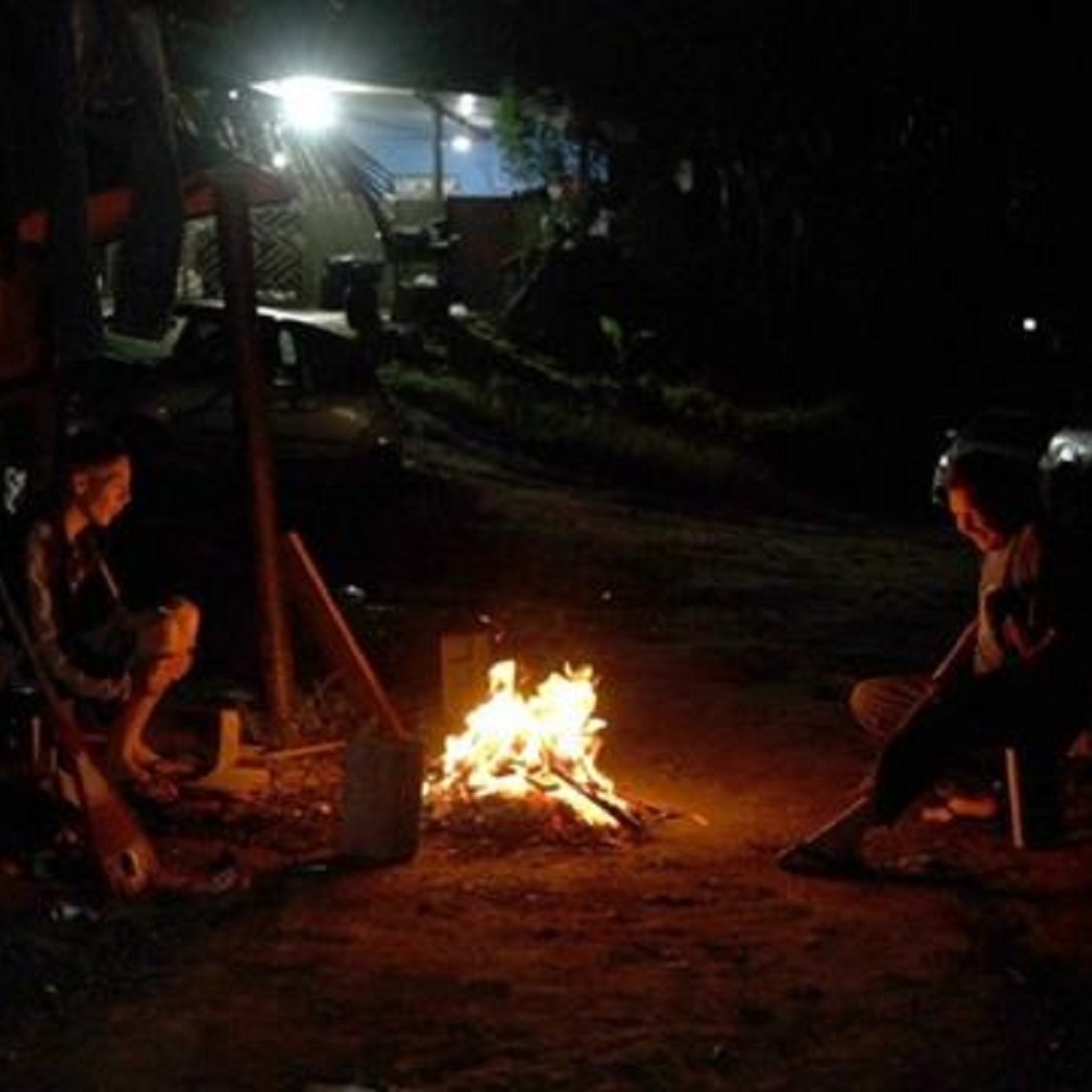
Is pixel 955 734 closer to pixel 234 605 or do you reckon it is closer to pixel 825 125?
pixel 234 605

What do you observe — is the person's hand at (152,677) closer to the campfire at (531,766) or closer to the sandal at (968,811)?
the campfire at (531,766)

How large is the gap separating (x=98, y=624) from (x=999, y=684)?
420 centimetres

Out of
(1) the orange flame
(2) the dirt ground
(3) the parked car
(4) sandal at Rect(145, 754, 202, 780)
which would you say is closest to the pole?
(4) sandal at Rect(145, 754, 202, 780)

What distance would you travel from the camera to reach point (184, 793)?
9016 millimetres

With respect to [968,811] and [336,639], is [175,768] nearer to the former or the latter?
[336,639]

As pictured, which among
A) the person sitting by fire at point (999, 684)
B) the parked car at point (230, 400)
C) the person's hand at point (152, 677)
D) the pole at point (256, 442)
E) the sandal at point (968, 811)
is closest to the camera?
the person sitting by fire at point (999, 684)

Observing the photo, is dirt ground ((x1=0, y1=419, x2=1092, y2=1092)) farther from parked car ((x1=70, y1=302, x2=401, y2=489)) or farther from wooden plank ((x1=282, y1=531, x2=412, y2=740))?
parked car ((x1=70, y1=302, x2=401, y2=489))

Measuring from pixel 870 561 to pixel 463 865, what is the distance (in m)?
10.4

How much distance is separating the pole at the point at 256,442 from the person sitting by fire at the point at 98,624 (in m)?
0.55

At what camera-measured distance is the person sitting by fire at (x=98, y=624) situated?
842 centimetres

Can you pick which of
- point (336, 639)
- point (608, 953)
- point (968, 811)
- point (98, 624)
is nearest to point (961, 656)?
point (968, 811)

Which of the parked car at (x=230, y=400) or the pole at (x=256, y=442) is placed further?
the parked car at (x=230, y=400)

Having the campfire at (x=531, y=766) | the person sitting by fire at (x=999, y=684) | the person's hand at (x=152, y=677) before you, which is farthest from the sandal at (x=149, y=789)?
the person sitting by fire at (x=999, y=684)

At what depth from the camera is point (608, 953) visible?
6.95 metres
